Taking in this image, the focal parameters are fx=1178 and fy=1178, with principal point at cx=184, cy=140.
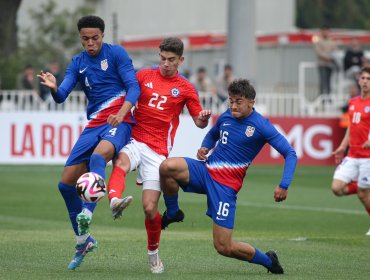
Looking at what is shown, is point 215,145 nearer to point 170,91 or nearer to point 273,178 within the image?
point 170,91

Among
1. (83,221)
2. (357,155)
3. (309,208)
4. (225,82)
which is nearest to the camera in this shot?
(83,221)

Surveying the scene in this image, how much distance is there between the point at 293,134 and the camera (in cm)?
2902

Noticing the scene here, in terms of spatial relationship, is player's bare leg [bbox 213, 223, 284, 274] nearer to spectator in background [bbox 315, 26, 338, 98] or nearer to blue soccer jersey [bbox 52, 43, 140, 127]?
blue soccer jersey [bbox 52, 43, 140, 127]

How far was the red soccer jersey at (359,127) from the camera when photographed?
1745 cm

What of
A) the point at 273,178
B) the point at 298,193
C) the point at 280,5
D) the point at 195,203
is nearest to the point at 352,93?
the point at 273,178

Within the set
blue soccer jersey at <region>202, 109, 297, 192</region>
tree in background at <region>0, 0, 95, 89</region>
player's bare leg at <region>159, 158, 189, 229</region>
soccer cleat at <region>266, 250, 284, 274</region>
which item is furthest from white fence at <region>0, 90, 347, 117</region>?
soccer cleat at <region>266, 250, 284, 274</region>

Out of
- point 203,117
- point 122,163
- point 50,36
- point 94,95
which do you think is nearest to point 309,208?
point 203,117

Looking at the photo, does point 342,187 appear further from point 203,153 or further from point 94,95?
point 94,95

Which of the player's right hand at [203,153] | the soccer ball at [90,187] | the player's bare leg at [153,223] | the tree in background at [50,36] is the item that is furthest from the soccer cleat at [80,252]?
the tree in background at [50,36]

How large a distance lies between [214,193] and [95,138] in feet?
4.84

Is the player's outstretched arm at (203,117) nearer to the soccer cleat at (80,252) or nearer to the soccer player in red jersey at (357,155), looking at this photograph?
the soccer cleat at (80,252)

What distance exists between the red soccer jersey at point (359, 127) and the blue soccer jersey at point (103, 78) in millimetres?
5665

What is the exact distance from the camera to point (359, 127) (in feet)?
58.0

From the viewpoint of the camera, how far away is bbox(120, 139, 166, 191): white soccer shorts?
1244 cm
